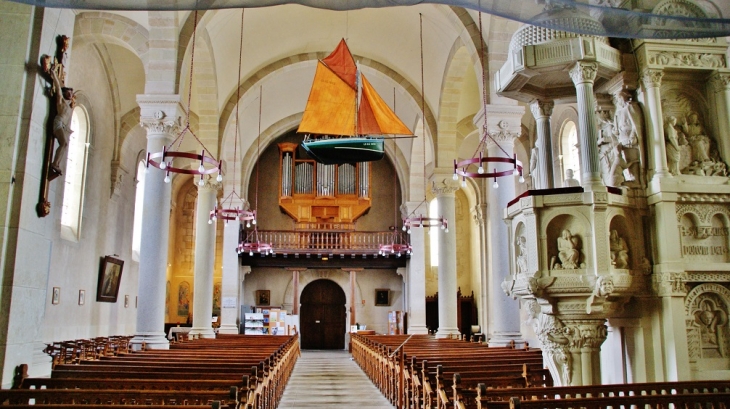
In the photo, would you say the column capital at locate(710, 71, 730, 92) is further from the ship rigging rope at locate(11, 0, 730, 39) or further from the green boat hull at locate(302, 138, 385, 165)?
the green boat hull at locate(302, 138, 385, 165)

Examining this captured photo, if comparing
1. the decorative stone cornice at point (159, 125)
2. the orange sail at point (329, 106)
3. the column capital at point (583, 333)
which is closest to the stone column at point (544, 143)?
the column capital at point (583, 333)

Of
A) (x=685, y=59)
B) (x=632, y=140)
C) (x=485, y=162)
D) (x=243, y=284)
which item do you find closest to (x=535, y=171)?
(x=632, y=140)

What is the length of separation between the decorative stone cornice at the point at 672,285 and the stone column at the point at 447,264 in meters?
11.1

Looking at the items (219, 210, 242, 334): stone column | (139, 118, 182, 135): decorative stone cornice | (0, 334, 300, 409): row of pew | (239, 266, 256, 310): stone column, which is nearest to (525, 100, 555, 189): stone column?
Result: (0, 334, 300, 409): row of pew

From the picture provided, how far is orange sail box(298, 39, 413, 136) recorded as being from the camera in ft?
47.6

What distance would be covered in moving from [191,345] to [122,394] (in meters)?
7.75

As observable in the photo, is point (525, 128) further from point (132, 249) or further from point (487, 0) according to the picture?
point (487, 0)

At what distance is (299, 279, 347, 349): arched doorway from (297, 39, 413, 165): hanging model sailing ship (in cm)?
1175

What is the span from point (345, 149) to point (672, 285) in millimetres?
8875

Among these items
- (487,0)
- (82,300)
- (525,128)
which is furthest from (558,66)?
(82,300)

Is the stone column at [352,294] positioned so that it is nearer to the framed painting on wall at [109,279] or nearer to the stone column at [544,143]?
the framed painting on wall at [109,279]

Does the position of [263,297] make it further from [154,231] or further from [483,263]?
[154,231]

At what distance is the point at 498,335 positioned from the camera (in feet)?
38.8

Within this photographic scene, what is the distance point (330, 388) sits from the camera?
480 inches
